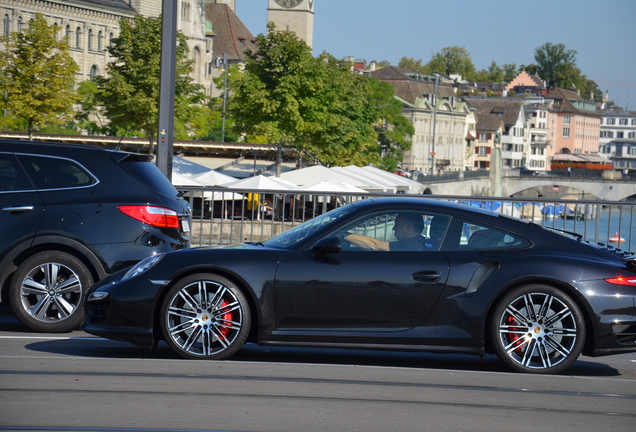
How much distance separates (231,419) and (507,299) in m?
2.44

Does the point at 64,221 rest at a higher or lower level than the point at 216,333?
higher

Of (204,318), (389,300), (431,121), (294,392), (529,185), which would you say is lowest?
(529,185)

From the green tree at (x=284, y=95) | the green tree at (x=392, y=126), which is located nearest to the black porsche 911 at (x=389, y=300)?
the green tree at (x=284, y=95)

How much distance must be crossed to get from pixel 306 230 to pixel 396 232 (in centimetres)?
69

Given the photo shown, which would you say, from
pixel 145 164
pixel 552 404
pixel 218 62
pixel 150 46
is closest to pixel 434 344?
pixel 552 404

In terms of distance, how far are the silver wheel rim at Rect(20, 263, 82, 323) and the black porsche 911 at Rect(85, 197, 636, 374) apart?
1.56m

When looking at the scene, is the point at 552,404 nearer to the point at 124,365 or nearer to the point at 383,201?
the point at 383,201

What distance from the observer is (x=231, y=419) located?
5.26m

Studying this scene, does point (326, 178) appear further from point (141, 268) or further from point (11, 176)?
point (141, 268)

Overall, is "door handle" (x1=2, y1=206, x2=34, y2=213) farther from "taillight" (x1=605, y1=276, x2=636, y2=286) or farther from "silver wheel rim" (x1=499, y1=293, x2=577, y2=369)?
"taillight" (x1=605, y1=276, x2=636, y2=286)

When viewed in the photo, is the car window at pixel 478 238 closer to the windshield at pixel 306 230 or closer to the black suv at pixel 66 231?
the windshield at pixel 306 230

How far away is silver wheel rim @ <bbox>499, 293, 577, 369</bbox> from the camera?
677 cm

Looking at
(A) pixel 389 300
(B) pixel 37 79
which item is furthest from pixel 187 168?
(A) pixel 389 300

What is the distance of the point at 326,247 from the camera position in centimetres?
673
